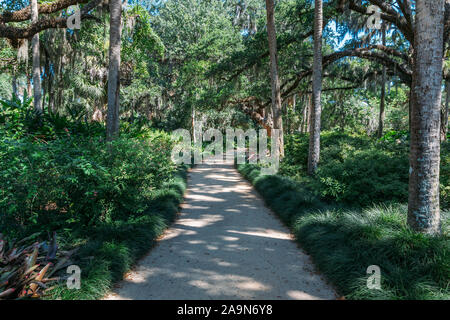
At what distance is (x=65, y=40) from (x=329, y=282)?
15.9m

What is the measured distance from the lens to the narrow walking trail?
11.1 feet

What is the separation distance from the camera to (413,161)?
13.4ft

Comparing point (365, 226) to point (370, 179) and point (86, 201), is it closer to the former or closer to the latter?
point (370, 179)

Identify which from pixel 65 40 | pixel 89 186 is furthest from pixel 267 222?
pixel 65 40

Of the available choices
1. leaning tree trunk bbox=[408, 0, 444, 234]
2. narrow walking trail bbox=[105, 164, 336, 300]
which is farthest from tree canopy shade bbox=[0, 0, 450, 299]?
narrow walking trail bbox=[105, 164, 336, 300]

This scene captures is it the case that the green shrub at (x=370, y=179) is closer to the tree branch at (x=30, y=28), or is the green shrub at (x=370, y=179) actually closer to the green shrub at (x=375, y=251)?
the green shrub at (x=375, y=251)

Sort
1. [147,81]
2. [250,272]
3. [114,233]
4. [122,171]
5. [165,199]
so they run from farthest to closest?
[147,81], [165,199], [122,171], [114,233], [250,272]

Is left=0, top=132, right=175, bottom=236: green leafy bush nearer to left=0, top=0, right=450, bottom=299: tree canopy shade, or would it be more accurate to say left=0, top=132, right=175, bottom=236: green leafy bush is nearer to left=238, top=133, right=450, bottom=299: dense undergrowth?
left=0, top=0, right=450, bottom=299: tree canopy shade

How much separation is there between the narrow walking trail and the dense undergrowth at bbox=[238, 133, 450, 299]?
1.13 feet

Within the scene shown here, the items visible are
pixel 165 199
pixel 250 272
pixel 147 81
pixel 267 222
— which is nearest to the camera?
pixel 250 272

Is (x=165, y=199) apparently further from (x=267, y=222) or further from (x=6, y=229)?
(x=6, y=229)

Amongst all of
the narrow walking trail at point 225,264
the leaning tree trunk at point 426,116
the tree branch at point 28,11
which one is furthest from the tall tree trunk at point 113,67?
the leaning tree trunk at point 426,116

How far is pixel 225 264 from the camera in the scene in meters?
4.11

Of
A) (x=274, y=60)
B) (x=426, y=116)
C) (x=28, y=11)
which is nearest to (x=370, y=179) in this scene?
(x=426, y=116)
